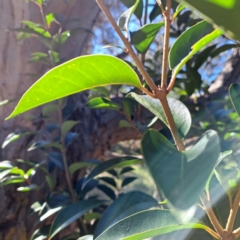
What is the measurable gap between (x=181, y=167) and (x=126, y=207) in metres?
0.34

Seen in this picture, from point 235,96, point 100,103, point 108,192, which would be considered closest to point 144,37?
point 100,103

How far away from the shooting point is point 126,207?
2.03 feet

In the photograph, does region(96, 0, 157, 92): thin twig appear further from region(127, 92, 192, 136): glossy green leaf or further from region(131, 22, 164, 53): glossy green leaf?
region(131, 22, 164, 53): glossy green leaf

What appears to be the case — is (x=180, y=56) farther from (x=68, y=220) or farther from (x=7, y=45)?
(x=7, y=45)

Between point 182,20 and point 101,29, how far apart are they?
3.99 feet

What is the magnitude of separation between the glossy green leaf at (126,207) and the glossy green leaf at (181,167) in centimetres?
29

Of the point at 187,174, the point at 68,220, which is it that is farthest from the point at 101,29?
the point at 187,174

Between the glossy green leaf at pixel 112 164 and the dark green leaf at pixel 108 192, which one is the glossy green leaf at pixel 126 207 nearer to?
the glossy green leaf at pixel 112 164

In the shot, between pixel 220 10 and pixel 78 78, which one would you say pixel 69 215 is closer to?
pixel 78 78

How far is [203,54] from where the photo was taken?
1.01 m

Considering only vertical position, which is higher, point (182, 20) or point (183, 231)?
point (182, 20)

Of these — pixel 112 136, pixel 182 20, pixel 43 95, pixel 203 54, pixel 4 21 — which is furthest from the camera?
pixel 112 136

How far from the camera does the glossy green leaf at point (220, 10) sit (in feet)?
0.95

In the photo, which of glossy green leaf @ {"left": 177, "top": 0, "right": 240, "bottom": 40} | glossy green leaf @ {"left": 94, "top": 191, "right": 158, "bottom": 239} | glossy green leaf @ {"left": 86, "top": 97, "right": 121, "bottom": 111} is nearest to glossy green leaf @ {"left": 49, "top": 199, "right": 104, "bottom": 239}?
glossy green leaf @ {"left": 94, "top": 191, "right": 158, "bottom": 239}
